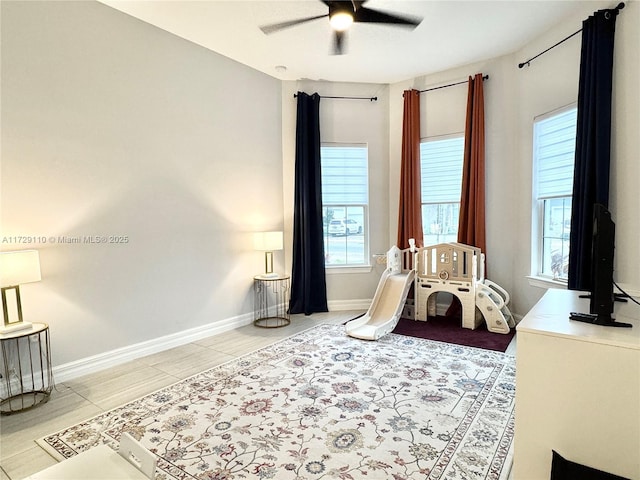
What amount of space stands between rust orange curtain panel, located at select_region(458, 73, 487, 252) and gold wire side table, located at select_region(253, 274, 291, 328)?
2.32 m

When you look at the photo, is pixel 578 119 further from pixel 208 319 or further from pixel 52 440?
pixel 52 440

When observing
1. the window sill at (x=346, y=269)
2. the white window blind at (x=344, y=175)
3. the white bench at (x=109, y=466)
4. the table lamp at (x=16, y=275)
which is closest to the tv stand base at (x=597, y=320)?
the white bench at (x=109, y=466)

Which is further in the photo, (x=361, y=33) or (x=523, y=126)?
(x=523, y=126)

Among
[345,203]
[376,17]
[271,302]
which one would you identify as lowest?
[271,302]

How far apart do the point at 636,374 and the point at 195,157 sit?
377cm

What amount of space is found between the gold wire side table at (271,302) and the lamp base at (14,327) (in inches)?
85.2

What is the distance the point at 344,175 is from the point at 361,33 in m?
1.82

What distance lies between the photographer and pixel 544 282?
12.4ft

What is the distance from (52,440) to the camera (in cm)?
209

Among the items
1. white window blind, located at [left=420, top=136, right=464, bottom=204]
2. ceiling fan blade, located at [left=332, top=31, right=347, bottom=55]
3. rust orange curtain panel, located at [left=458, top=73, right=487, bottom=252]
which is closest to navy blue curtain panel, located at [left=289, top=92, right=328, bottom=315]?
ceiling fan blade, located at [left=332, top=31, right=347, bottom=55]

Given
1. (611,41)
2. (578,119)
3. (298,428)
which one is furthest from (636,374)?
(611,41)

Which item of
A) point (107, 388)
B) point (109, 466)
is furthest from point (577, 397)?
point (107, 388)

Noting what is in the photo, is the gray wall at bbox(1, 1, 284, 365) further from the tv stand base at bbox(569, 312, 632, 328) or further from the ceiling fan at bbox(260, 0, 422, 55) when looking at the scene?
the tv stand base at bbox(569, 312, 632, 328)

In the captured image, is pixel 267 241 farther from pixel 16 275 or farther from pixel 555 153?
pixel 555 153
